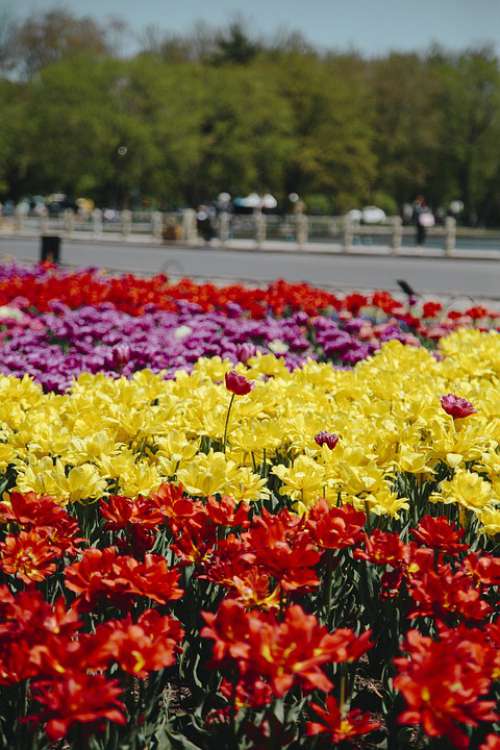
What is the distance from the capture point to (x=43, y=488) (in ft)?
9.29

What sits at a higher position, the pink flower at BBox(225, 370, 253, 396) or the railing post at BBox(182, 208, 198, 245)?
the railing post at BBox(182, 208, 198, 245)

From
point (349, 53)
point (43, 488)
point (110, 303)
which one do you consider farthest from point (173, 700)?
point (349, 53)

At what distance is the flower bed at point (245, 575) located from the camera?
6.15 feet

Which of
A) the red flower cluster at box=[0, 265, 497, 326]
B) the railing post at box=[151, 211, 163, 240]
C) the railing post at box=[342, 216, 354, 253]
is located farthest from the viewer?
the railing post at box=[151, 211, 163, 240]

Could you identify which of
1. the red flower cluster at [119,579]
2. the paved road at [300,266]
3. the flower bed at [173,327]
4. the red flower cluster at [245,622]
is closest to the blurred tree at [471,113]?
the paved road at [300,266]

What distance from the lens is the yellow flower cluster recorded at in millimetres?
2854

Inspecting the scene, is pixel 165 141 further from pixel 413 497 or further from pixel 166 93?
pixel 413 497

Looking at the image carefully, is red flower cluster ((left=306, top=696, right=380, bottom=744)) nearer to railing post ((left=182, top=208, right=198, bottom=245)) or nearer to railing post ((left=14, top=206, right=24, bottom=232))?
railing post ((left=182, top=208, right=198, bottom=245))

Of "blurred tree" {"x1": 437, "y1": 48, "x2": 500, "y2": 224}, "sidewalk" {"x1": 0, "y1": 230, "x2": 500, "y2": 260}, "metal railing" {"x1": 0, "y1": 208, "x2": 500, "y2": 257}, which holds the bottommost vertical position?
"sidewalk" {"x1": 0, "y1": 230, "x2": 500, "y2": 260}

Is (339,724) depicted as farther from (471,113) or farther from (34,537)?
(471,113)

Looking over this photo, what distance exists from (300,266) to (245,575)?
2465 cm

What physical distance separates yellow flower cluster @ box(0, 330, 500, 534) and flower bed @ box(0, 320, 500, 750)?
0.01m

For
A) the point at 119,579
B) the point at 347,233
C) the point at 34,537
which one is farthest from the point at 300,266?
the point at 119,579

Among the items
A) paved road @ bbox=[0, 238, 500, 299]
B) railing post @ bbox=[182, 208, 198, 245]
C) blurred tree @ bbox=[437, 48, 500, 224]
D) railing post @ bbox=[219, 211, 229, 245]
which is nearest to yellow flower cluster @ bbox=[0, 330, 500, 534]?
paved road @ bbox=[0, 238, 500, 299]
